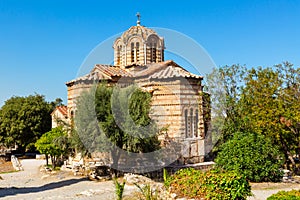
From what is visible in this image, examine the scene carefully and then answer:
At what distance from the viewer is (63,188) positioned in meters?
16.2

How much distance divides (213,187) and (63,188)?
8708 millimetres

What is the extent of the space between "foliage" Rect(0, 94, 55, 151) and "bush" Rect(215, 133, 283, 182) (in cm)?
2044

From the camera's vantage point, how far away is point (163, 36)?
26.4 metres

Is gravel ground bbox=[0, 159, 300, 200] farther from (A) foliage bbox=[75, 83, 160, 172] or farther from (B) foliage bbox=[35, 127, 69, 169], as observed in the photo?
(A) foliage bbox=[75, 83, 160, 172]

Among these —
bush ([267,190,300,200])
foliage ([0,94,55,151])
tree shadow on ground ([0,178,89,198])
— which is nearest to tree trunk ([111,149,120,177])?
tree shadow on ground ([0,178,89,198])

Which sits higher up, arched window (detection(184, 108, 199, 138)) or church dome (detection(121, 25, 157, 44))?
church dome (detection(121, 25, 157, 44))

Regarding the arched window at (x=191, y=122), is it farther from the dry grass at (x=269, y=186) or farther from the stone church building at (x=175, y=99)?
the dry grass at (x=269, y=186)

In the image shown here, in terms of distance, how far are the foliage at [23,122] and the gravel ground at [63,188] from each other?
11929mm

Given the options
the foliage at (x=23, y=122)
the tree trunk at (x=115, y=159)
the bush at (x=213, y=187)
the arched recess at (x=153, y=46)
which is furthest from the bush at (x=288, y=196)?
the foliage at (x=23, y=122)

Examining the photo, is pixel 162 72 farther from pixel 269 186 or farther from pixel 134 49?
pixel 269 186

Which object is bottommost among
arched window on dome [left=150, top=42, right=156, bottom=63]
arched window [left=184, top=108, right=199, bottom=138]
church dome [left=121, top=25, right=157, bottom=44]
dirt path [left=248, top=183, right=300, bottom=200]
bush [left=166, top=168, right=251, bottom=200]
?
dirt path [left=248, top=183, right=300, bottom=200]

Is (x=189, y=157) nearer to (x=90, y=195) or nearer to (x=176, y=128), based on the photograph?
(x=176, y=128)

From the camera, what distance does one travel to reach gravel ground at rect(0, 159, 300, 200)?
14.2 m

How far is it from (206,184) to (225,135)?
11.0 metres
